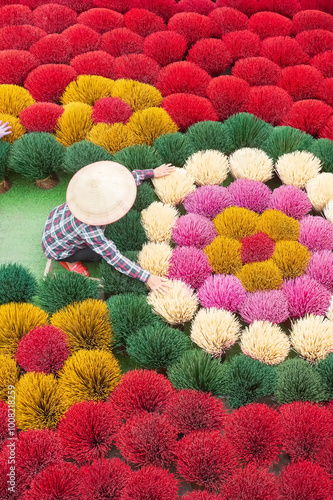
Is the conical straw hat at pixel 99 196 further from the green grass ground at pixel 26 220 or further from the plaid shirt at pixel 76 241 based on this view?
the green grass ground at pixel 26 220

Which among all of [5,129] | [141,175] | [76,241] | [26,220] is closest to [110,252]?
[76,241]

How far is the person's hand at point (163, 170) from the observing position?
5.72ft

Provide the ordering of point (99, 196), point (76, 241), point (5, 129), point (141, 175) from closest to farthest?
point (99, 196), point (76, 241), point (141, 175), point (5, 129)

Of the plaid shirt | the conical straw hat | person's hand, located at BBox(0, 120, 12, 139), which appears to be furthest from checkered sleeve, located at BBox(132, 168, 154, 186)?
person's hand, located at BBox(0, 120, 12, 139)

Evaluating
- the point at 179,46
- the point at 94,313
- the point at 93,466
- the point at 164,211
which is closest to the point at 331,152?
the point at 164,211

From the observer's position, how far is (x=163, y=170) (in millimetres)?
1749

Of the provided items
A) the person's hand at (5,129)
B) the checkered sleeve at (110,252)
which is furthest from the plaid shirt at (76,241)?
the person's hand at (5,129)

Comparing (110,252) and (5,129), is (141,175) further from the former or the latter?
(5,129)

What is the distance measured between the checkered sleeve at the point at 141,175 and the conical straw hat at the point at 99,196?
187 millimetres

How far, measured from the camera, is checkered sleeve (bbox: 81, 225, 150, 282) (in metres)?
1.49

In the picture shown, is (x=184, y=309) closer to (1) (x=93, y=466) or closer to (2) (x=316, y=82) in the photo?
(1) (x=93, y=466)

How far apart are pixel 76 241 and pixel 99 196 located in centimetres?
21

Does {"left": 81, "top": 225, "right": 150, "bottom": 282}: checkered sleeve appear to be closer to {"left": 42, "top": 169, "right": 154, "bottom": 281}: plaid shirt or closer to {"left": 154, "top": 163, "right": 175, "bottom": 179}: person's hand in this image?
{"left": 42, "top": 169, "right": 154, "bottom": 281}: plaid shirt

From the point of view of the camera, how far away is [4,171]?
5.98 feet
